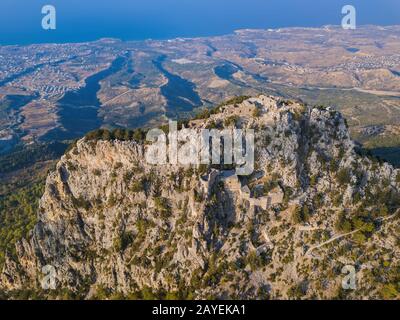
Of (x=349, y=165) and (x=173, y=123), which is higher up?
(x=173, y=123)

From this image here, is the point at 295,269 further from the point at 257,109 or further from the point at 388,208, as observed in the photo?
the point at 257,109

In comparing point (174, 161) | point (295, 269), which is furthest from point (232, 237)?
point (174, 161)

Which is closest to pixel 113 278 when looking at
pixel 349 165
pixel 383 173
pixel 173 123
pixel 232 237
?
pixel 232 237

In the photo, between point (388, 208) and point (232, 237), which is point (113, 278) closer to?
point (232, 237)
